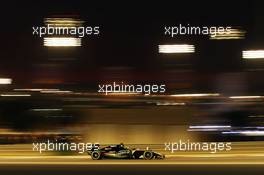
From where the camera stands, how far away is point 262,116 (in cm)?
1972

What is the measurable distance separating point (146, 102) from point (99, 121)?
1474mm

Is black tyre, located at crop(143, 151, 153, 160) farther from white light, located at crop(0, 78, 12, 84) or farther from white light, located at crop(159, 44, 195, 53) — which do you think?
white light, located at crop(0, 78, 12, 84)

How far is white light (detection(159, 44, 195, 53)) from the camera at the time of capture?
21297mm

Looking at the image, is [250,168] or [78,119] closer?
[250,168]

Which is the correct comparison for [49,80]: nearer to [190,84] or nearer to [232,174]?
[190,84]

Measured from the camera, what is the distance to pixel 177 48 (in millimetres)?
21578

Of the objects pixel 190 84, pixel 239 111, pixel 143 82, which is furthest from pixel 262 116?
pixel 143 82

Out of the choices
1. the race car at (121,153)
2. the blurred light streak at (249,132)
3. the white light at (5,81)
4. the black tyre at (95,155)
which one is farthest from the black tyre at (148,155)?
the white light at (5,81)

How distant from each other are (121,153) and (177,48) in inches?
266

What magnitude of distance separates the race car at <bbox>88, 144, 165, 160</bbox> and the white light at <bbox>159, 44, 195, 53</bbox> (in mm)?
5446

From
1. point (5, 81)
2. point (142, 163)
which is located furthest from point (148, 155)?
point (5, 81)

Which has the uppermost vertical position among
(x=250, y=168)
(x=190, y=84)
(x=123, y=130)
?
(x=190, y=84)

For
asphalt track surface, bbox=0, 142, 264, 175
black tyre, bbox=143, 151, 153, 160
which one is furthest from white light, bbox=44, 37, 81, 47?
black tyre, bbox=143, 151, 153, 160

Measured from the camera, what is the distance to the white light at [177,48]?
69.9 feet
